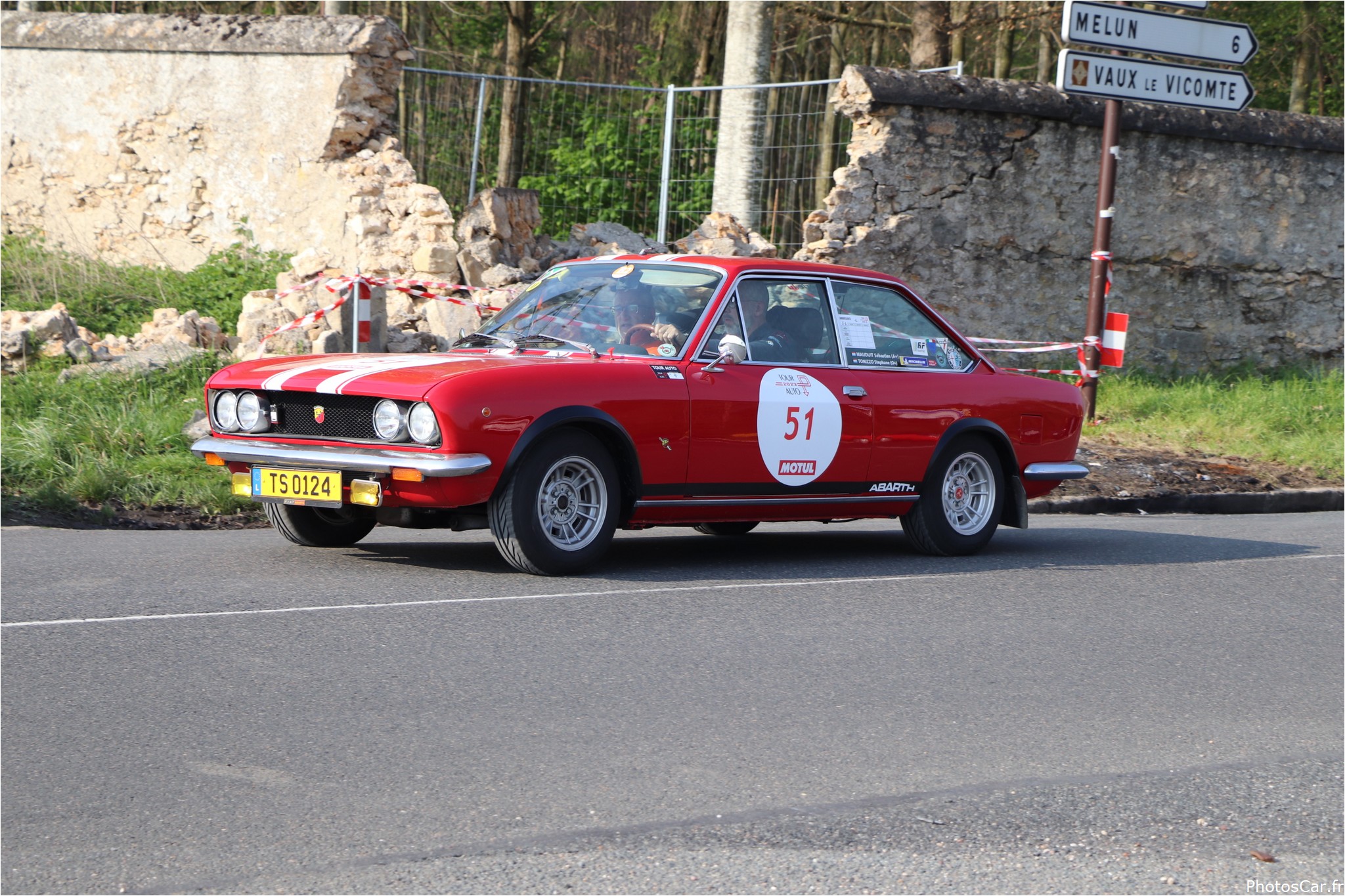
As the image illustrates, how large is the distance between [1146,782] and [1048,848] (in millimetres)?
784

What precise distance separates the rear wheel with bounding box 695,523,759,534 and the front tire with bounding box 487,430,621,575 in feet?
7.35

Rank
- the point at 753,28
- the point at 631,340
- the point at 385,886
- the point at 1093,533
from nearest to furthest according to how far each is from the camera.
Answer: the point at 385,886 < the point at 631,340 < the point at 1093,533 < the point at 753,28

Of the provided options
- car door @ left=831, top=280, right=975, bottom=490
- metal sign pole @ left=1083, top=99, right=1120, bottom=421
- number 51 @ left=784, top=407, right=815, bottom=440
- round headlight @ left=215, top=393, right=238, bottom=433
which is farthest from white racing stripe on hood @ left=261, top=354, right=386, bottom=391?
metal sign pole @ left=1083, top=99, right=1120, bottom=421

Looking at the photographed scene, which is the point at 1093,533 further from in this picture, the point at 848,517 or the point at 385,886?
the point at 385,886

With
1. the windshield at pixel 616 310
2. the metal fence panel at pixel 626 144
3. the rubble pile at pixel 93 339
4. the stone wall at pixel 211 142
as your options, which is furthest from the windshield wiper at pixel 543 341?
the metal fence panel at pixel 626 144

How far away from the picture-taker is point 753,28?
17.8 m

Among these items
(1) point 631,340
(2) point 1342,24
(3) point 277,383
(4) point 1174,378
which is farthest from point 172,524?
(2) point 1342,24

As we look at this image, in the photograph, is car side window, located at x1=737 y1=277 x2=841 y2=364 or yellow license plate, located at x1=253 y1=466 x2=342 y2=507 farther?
car side window, located at x1=737 y1=277 x2=841 y2=364

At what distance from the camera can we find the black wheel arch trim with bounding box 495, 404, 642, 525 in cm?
680

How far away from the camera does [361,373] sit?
6.96m

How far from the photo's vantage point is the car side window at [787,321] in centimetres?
800

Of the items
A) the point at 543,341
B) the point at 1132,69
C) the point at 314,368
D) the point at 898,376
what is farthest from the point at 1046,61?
the point at 314,368

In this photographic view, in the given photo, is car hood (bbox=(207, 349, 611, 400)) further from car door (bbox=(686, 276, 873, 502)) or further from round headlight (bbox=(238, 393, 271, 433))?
car door (bbox=(686, 276, 873, 502))

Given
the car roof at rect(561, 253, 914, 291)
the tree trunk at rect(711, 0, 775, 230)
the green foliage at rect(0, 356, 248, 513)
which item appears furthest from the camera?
the tree trunk at rect(711, 0, 775, 230)
